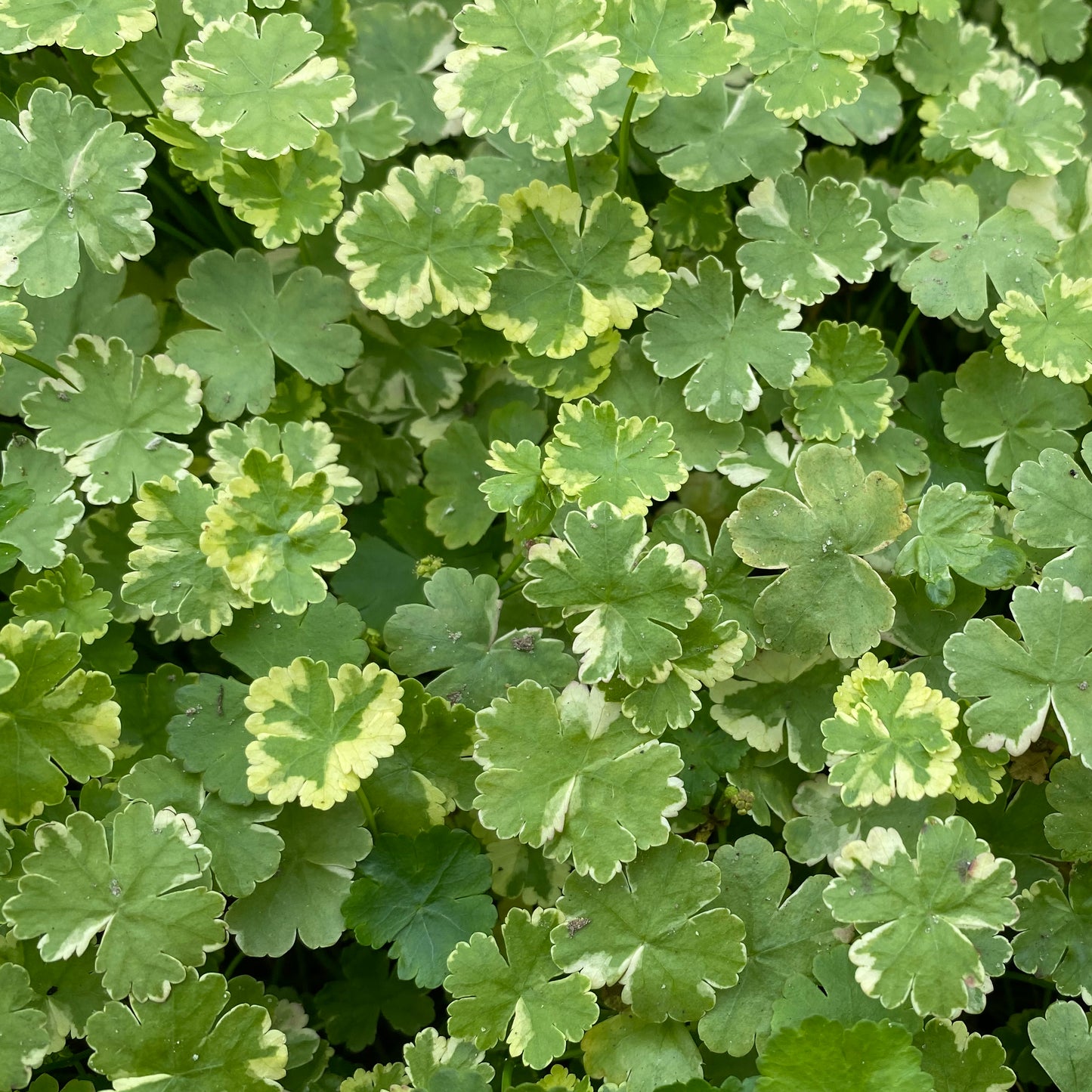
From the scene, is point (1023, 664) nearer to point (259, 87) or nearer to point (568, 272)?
point (568, 272)

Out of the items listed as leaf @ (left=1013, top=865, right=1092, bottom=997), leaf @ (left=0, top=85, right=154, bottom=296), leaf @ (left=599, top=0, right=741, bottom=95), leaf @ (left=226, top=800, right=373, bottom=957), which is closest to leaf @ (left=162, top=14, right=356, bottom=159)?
leaf @ (left=0, top=85, right=154, bottom=296)

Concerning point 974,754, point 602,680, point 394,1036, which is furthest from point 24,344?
point 974,754

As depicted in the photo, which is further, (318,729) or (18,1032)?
(318,729)

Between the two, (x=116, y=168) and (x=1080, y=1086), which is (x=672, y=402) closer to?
(x=116, y=168)

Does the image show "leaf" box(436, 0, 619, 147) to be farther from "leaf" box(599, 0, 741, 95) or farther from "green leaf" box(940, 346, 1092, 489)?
"green leaf" box(940, 346, 1092, 489)

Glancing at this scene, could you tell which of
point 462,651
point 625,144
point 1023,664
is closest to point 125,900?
point 462,651

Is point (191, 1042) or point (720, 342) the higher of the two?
point (720, 342)
